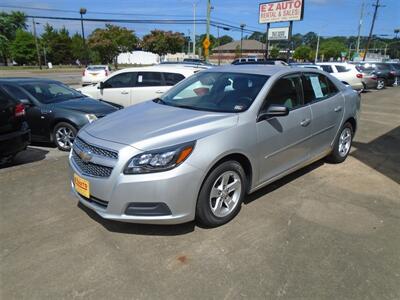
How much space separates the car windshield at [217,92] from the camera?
13.4 ft

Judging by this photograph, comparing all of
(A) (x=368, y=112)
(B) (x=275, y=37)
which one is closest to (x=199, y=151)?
(A) (x=368, y=112)

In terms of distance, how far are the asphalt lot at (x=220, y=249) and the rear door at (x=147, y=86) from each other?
4.57m

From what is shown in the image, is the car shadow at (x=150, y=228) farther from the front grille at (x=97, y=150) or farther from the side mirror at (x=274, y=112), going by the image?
the side mirror at (x=274, y=112)

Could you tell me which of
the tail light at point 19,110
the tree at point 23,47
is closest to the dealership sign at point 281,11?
the tail light at point 19,110

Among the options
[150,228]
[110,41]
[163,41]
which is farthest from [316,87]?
[163,41]

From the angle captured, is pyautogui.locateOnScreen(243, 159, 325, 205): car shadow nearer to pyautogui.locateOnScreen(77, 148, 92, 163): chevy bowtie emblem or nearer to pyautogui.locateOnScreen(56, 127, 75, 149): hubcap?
pyautogui.locateOnScreen(77, 148, 92, 163): chevy bowtie emblem

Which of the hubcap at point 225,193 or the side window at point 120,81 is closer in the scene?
the hubcap at point 225,193

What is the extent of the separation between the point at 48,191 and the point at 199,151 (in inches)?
99.5

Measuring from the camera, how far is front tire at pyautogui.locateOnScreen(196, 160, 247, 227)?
3.46m

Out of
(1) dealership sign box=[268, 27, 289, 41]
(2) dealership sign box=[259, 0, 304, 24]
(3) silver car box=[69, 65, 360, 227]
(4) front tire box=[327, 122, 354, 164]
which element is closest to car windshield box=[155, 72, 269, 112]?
(3) silver car box=[69, 65, 360, 227]

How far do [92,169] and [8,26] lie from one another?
78.0 metres

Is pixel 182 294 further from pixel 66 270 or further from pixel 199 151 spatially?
pixel 199 151

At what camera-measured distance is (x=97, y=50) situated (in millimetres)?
55750

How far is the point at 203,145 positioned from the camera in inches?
132
